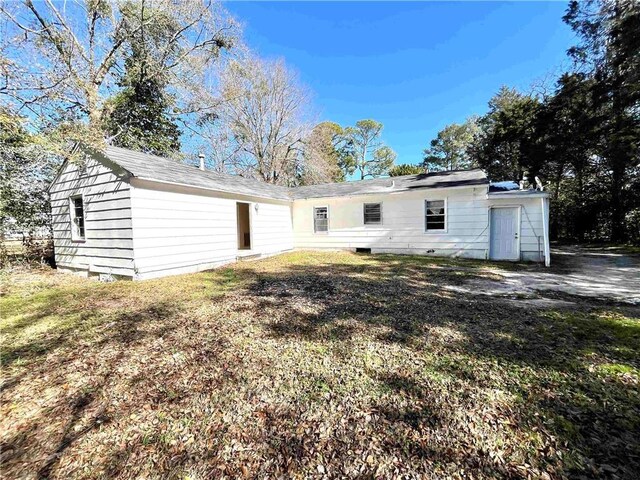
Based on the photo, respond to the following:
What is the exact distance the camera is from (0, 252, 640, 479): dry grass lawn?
1805mm

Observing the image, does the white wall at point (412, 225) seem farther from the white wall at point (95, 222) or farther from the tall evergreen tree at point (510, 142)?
the tall evergreen tree at point (510, 142)

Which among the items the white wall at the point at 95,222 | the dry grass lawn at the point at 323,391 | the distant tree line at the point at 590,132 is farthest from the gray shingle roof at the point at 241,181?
the dry grass lawn at the point at 323,391

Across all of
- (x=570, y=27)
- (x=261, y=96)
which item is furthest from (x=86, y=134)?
(x=570, y=27)

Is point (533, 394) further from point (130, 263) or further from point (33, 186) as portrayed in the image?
point (33, 186)

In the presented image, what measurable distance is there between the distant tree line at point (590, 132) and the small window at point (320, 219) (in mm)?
8663

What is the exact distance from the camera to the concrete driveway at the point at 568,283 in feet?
17.3

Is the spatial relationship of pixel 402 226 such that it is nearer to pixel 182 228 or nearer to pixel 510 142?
pixel 182 228

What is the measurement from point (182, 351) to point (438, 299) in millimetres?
4232

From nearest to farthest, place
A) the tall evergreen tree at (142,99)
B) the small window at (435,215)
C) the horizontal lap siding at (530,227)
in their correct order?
the horizontal lap siding at (530,227)
the small window at (435,215)
the tall evergreen tree at (142,99)

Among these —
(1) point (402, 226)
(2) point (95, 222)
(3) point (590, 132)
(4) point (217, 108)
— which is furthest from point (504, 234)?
(4) point (217, 108)

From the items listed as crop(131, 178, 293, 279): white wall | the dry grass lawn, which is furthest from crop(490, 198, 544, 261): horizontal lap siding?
crop(131, 178, 293, 279): white wall

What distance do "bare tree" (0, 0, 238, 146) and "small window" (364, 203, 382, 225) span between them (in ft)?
31.7

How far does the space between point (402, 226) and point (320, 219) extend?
3.86 metres

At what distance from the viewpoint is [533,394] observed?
2.36 metres
